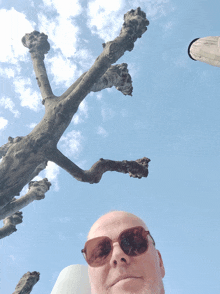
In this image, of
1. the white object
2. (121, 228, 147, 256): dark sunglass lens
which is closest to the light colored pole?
(121, 228, 147, 256): dark sunglass lens

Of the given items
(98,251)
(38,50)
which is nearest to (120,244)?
(98,251)

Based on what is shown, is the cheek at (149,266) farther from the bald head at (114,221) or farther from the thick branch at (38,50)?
the thick branch at (38,50)

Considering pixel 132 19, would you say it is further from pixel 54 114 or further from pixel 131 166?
pixel 131 166

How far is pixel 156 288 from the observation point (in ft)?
7.71

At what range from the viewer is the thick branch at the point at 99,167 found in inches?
215

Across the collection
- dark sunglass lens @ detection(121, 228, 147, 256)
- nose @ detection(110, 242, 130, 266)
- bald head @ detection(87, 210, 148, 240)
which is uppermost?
bald head @ detection(87, 210, 148, 240)

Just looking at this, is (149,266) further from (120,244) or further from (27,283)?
(27,283)

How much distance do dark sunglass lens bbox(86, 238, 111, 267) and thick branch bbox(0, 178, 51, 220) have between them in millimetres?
3552

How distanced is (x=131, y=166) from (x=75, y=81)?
307cm

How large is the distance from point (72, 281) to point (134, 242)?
6.84 m

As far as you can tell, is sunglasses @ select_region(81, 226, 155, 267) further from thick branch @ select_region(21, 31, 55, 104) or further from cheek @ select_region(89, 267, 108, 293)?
thick branch @ select_region(21, 31, 55, 104)

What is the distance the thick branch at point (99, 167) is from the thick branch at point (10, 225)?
8.48ft

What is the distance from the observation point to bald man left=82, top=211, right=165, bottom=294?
2.29 m

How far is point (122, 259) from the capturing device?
2.42 m
